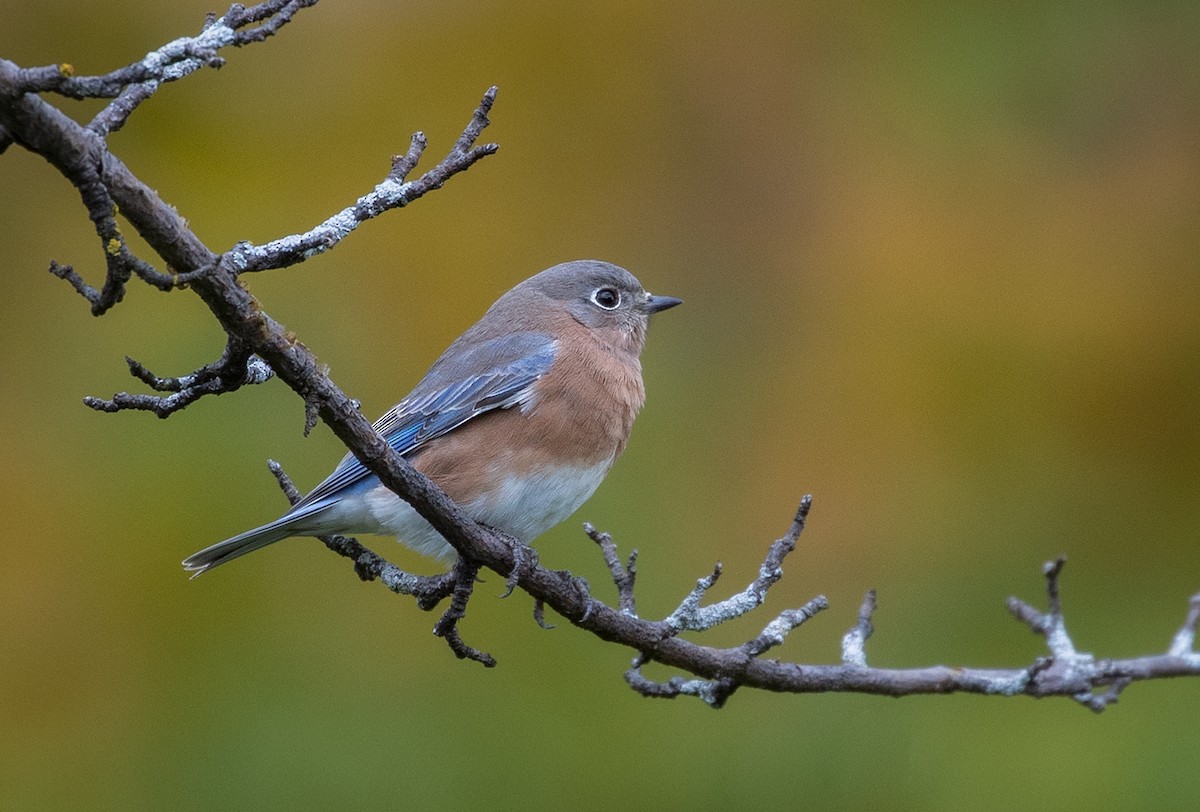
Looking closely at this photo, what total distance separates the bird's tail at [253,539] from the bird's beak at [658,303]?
6.20 feet

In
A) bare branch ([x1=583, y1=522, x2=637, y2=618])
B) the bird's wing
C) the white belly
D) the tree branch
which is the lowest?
the tree branch

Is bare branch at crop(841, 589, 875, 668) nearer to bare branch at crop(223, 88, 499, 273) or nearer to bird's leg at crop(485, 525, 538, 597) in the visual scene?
bird's leg at crop(485, 525, 538, 597)

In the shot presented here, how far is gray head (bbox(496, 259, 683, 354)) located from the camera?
562cm

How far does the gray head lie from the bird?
173 mm

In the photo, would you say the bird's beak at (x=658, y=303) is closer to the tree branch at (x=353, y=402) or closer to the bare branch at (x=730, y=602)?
the tree branch at (x=353, y=402)

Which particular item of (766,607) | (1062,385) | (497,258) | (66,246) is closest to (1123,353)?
(1062,385)

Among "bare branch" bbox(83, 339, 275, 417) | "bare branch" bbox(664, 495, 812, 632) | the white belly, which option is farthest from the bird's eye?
"bare branch" bbox(83, 339, 275, 417)

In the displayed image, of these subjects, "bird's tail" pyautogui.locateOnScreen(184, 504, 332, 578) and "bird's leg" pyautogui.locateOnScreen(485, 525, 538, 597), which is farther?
"bird's tail" pyautogui.locateOnScreen(184, 504, 332, 578)

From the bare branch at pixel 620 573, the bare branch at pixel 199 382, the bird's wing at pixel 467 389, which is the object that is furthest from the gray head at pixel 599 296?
the bare branch at pixel 199 382

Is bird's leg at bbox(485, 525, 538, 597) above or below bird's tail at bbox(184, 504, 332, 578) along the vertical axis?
below

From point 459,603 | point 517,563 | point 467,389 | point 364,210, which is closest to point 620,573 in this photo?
point 517,563

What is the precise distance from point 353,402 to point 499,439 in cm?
170

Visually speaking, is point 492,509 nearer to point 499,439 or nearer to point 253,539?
point 499,439

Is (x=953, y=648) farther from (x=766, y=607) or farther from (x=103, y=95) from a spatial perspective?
(x=103, y=95)
